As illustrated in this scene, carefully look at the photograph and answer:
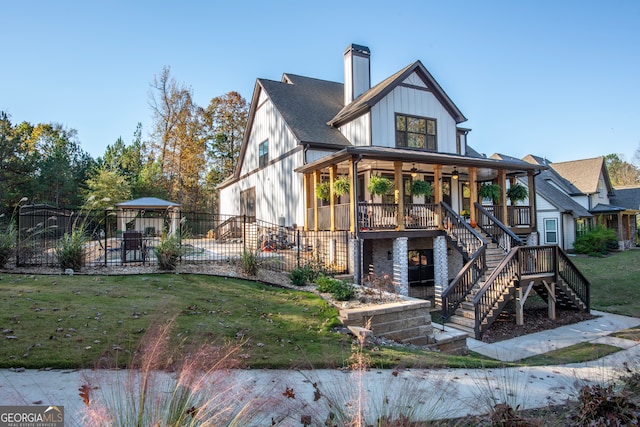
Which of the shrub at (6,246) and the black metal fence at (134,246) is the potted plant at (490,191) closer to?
the black metal fence at (134,246)

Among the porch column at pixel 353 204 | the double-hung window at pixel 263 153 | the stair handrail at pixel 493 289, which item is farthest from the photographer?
the double-hung window at pixel 263 153

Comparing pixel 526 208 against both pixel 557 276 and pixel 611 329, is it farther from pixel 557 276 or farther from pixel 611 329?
pixel 611 329

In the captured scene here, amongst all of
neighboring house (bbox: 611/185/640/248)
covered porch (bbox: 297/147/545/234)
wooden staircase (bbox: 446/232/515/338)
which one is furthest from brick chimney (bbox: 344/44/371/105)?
neighboring house (bbox: 611/185/640/248)

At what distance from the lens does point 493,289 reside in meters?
11.0

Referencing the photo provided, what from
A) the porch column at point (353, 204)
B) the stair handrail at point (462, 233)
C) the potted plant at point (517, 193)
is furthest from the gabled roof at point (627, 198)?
the porch column at point (353, 204)

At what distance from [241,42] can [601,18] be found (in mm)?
13673

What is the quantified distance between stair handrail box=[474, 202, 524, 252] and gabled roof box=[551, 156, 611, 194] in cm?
2016

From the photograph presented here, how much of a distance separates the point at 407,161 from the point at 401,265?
370 centimetres

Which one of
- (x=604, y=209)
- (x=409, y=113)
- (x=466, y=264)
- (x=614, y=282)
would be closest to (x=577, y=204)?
(x=604, y=209)

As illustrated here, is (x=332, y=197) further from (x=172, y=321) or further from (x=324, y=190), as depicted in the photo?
(x=172, y=321)

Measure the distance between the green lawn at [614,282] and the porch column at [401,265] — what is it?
6980mm

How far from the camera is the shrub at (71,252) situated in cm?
968

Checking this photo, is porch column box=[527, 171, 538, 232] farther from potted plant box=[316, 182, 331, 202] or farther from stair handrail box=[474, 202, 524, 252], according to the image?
potted plant box=[316, 182, 331, 202]

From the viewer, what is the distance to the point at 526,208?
16594 mm
